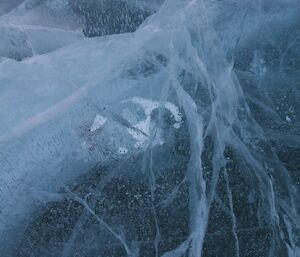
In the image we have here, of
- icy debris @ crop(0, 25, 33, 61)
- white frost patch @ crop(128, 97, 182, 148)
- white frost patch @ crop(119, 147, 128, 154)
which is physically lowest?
white frost patch @ crop(119, 147, 128, 154)

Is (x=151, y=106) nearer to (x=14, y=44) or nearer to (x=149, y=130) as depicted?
(x=149, y=130)

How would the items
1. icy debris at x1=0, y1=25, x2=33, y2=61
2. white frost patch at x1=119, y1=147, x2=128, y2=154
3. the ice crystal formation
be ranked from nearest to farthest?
1. the ice crystal formation
2. white frost patch at x1=119, y1=147, x2=128, y2=154
3. icy debris at x1=0, y1=25, x2=33, y2=61

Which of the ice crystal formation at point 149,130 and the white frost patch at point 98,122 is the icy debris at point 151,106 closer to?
the ice crystal formation at point 149,130

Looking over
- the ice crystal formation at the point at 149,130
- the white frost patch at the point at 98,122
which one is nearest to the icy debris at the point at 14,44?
the ice crystal formation at the point at 149,130

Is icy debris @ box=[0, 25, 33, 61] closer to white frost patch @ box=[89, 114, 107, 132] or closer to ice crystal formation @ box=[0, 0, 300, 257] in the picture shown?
ice crystal formation @ box=[0, 0, 300, 257]

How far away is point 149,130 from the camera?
1532 mm

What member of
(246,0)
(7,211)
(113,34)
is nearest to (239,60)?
(246,0)

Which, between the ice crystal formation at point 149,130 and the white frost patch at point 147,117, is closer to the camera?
the ice crystal formation at point 149,130

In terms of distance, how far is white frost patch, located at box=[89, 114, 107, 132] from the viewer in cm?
152

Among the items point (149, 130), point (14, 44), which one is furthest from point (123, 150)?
point (14, 44)

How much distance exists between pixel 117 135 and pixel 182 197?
340 mm

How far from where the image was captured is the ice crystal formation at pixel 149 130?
1.31 metres

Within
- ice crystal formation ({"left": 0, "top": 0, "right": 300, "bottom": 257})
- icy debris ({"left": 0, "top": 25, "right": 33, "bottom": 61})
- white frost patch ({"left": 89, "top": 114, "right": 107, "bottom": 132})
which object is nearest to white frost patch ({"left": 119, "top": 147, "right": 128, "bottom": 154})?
ice crystal formation ({"left": 0, "top": 0, "right": 300, "bottom": 257})

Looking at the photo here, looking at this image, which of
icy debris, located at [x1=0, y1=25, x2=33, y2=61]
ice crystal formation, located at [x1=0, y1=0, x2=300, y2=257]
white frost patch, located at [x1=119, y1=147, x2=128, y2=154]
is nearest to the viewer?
ice crystal formation, located at [x1=0, y1=0, x2=300, y2=257]
